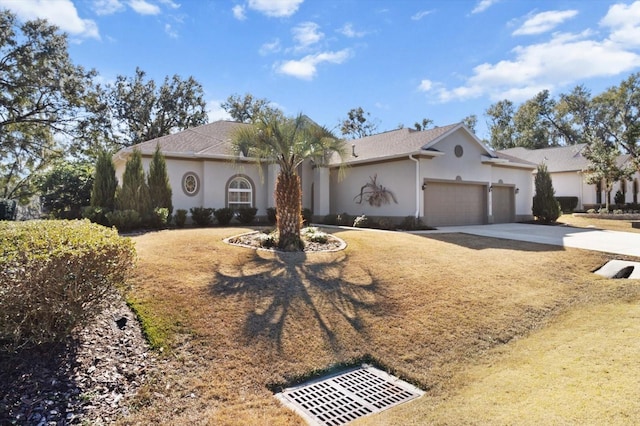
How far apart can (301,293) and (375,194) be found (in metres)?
12.6

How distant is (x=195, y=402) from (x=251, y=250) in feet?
18.4

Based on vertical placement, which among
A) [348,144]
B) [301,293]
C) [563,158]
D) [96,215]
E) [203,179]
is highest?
[563,158]

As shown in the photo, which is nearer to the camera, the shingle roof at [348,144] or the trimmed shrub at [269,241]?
the trimmed shrub at [269,241]

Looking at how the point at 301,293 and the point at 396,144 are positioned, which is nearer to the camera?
the point at 301,293

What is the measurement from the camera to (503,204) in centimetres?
2175

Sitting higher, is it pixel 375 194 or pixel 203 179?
pixel 203 179

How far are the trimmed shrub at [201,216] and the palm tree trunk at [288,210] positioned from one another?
7102mm

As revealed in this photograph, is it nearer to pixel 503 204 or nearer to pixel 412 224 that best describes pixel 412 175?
pixel 412 224

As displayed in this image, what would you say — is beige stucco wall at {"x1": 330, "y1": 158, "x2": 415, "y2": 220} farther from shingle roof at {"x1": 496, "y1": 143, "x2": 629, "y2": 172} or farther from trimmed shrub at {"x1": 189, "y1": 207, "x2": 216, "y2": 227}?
shingle roof at {"x1": 496, "y1": 143, "x2": 629, "y2": 172}

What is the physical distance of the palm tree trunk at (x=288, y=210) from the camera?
1034cm

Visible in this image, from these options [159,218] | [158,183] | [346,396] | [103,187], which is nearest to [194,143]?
[158,183]

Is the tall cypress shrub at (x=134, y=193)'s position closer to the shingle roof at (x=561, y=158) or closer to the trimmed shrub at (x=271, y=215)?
the trimmed shrub at (x=271, y=215)

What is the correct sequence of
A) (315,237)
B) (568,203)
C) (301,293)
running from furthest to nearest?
(568,203)
(315,237)
(301,293)

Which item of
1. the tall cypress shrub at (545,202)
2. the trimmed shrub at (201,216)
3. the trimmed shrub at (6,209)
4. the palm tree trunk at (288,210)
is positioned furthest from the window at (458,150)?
the trimmed shrub at (6,209)
